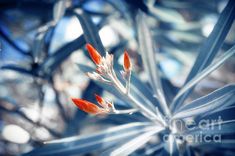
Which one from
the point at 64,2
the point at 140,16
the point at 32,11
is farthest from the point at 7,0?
the point at 140,16

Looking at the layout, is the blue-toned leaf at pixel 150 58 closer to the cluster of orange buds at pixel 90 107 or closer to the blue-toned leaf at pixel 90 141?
the blue-toned leaf at pixel 90 141

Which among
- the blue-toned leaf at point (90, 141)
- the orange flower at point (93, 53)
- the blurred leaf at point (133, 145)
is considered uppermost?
the orange flower at point (93, 53)

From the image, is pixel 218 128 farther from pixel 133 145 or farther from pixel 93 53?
pixel 93 53

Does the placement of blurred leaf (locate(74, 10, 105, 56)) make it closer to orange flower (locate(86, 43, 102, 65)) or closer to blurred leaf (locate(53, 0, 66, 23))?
blurred leaf (locate(53, 0, 66, 23))

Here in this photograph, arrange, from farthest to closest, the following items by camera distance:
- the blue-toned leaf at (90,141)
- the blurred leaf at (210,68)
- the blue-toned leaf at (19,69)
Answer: the blue-toned leaf at (19,69), the blue-toned leaf at (90,141), the blurred leaf at (210,68)

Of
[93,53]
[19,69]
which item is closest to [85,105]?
[93,53]

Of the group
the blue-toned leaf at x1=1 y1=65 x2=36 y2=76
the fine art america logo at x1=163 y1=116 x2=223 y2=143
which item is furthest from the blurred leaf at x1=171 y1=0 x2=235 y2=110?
the blue-toned leaf at x1=1 y1=65 x2=36 y2=76

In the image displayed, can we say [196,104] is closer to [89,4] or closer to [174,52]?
[174,52]

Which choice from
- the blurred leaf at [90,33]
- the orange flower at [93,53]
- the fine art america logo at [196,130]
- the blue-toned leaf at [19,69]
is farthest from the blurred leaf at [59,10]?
the fine art america logo at [196,130]
